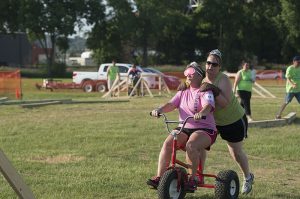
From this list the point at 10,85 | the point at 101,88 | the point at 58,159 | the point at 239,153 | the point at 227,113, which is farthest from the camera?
the point at 101,88

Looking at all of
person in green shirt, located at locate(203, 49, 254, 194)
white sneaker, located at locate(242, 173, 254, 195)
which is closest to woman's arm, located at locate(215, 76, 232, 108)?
person in green shirt, located at locate(203, 49, 254, 194)

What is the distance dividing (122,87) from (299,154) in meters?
19.9

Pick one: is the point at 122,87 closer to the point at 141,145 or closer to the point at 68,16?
the point at 141,145

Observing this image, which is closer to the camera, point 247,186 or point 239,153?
point 247,186

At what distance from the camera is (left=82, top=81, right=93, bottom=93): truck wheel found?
34.7 meters

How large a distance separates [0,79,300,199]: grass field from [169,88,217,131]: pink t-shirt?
3.12 ft

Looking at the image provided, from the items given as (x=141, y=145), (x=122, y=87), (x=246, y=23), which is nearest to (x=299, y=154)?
(x=141, y=145)

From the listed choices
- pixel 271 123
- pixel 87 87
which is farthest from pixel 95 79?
pixel 271 123

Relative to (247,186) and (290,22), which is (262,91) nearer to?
(247,186)

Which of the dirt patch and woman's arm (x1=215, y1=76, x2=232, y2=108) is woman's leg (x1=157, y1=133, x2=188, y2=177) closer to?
woman's arm (x1=215, y1=76, x2=232, y2=108)

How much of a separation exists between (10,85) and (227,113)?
2337 cm

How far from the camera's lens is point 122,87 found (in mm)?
29188

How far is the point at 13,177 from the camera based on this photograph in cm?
512

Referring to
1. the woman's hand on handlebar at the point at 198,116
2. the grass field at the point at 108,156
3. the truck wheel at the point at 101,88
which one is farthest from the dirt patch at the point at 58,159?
the truck wheel at the point at 101,88
